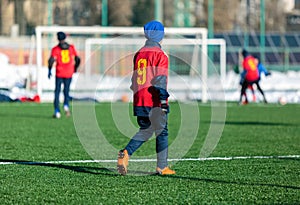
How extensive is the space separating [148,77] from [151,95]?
21cm

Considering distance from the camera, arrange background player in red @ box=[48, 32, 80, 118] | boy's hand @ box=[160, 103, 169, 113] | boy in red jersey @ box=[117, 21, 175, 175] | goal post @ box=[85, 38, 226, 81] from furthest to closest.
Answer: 1. goal post @ box=[85, 38, 226, 81]
2. background player in red @ box=[48, 32, 80, 118]
3. boy in red jersey @ box=[117, 21, 175, 175]
4. boy's hand @ box=[160, 103, 169, 113]

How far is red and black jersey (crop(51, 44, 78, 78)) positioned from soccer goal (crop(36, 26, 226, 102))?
10060 mm

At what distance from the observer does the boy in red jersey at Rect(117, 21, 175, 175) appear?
31.4 feet

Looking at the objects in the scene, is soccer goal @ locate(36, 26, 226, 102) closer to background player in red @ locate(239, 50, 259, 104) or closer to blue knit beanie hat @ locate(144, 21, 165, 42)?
background player in red @ locate(239, 50, 259, 104)

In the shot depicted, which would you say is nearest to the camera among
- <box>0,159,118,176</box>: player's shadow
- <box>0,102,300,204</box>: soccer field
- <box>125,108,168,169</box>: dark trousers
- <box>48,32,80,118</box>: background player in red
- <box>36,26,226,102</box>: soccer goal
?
<box>0,102,300,204</box>: soccer field

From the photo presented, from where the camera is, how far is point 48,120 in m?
20.5

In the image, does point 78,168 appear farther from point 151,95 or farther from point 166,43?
point 166,43

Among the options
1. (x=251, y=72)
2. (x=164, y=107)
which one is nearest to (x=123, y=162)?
(x=164, y=107)

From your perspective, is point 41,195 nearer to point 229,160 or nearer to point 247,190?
point 247,190

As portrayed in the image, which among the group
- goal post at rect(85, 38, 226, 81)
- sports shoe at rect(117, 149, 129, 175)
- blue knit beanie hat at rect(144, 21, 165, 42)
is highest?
blue knit beanie hat at rect(144, 21, 165, 42)

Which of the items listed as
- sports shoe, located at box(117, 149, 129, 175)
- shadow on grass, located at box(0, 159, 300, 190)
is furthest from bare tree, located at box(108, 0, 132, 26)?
sports shoe, located at box(117, 149, 129, 175)

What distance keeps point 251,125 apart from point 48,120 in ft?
16.5

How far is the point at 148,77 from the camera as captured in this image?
965 cm

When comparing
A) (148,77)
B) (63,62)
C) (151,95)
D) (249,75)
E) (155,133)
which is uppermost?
(148,77)
